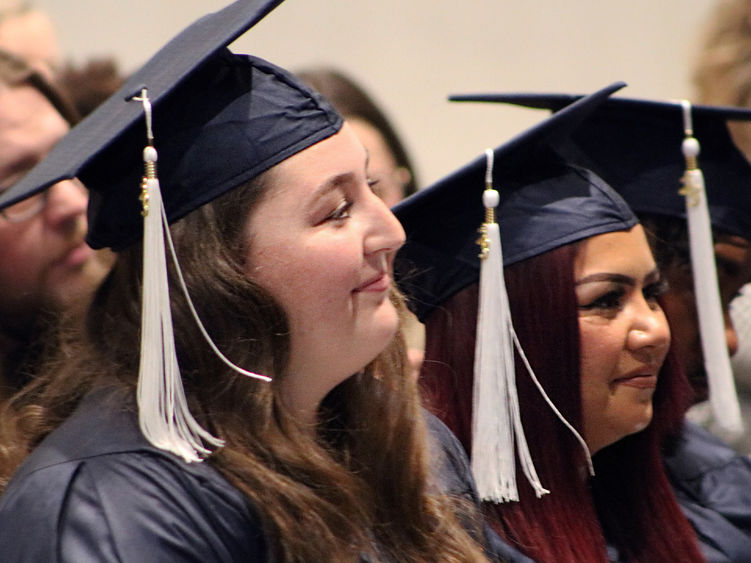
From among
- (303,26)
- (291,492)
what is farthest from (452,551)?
(303,26)

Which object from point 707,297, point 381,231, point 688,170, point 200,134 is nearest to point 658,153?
point 688,170

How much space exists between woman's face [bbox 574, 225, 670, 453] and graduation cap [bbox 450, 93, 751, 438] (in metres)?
0.21

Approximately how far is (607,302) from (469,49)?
1.46 metres

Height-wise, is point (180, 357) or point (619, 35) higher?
point (180, 357)

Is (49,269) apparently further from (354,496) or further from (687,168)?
(687,168)

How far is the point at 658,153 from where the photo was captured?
1.64 meters

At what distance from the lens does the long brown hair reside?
100 cm

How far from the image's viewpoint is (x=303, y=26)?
2.55 meters

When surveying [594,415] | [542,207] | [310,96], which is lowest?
[594,415]

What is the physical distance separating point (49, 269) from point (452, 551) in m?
0.72

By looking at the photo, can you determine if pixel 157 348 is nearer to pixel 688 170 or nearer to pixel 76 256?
pixel 76 256

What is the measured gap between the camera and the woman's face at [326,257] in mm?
1030

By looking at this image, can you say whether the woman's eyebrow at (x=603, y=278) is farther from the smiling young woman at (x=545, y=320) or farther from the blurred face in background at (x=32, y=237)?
the blurred face in background at (x=32, y=237)

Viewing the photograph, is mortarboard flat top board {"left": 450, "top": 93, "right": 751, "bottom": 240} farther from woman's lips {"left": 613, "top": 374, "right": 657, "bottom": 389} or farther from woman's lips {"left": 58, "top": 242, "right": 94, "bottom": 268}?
woman's lips {"left": 58, "top": 242, "right": 94, "bottom": 268}
